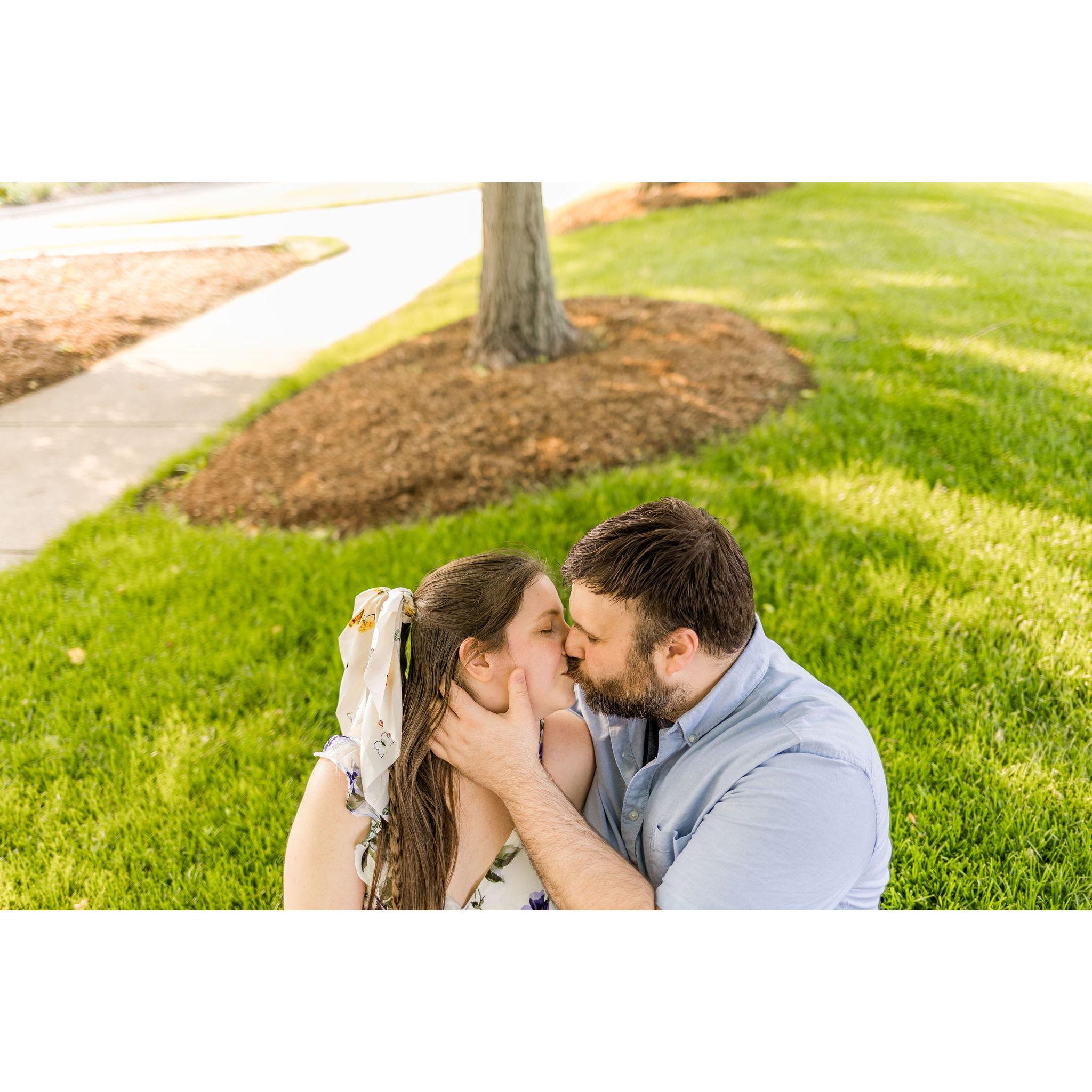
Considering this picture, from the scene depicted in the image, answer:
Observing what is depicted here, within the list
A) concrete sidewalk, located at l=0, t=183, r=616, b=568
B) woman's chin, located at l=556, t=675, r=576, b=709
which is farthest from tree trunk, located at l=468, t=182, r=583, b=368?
woman's chin, located at l=556, t=675, r=576, b=709

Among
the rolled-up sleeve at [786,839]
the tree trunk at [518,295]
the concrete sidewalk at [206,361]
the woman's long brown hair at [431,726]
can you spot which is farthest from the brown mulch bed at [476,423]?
the rolled-up sleeve at [786,839]

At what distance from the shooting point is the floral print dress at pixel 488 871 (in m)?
1.37

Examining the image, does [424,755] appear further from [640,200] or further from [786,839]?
[640,200]

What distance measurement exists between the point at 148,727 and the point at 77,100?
1754mm

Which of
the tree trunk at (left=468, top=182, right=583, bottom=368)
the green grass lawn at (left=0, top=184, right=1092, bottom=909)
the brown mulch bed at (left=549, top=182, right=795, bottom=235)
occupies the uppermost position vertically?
the brown mulch bed at (left=549, top=182, right=795, bottom=235)

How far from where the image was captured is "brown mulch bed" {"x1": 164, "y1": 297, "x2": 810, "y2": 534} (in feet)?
12.3

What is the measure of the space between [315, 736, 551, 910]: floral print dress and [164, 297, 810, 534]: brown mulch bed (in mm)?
2278

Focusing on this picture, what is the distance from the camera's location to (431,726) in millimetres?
1411

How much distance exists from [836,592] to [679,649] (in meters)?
1.63

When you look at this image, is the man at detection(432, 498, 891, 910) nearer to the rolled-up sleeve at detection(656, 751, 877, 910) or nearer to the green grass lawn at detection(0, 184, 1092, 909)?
the rolled-up sleeve at detection(656, 751, 877, 910)

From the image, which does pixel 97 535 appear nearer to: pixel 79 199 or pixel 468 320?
pixel 79 199

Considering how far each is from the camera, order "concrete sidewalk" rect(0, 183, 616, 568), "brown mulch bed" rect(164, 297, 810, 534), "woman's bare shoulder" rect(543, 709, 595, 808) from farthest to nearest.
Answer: "brown mulch bed" rect(164, 297, 810, 534) → "concrete sidewalk" rect(0, 183, 616, 568) → "woman's bare shoulder" rect(543, 709, 595, 808)

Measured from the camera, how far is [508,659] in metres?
1.45

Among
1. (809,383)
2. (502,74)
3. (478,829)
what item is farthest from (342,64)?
(809,383)
